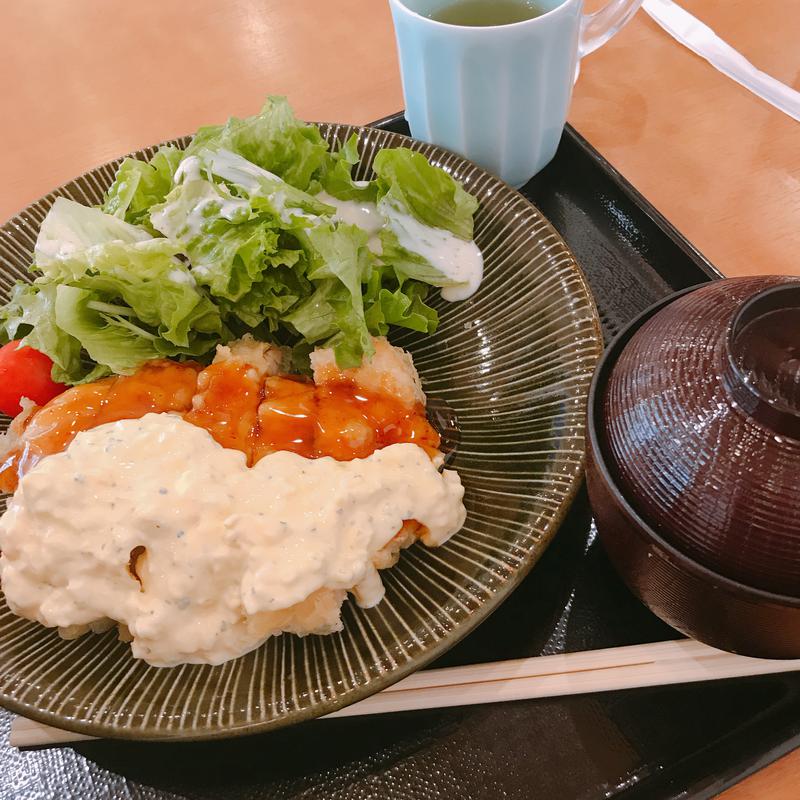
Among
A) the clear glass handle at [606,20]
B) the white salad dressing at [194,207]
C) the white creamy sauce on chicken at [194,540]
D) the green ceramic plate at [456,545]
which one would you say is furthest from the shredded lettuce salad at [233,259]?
the clear glass handle at [606,20]

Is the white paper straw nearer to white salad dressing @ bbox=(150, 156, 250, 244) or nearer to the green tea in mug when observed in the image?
the green tea in mug

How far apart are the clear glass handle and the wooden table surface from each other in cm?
26

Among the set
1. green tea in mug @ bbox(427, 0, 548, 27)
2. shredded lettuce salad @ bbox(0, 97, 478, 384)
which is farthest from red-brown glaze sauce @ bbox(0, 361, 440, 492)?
green tea in mug @ bbox(427, 0, 548, 27)

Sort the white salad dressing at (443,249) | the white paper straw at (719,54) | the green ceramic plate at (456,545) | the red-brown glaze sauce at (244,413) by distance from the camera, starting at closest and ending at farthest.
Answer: the green ceramic plate at (456,545)
the red-brown glaze sauce at (244,413)
the white salad dressing at (443,249)
the white paper straw at (719,54)

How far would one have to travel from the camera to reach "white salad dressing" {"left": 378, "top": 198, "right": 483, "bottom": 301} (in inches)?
57.7

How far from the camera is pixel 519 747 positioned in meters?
1.02

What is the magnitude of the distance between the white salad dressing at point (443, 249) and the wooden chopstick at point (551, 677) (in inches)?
30.6

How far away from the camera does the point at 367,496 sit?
1.10 metres

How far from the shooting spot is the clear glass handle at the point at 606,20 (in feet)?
5.29

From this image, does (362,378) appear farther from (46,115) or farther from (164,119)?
(46,115)

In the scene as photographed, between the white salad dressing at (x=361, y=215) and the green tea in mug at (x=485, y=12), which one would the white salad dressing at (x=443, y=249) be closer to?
the white salad dressing at (x=361, y=215)

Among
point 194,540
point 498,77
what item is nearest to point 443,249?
point 498,77

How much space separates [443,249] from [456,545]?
0.66 meters

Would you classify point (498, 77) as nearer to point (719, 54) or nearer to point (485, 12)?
point (485, 12)
